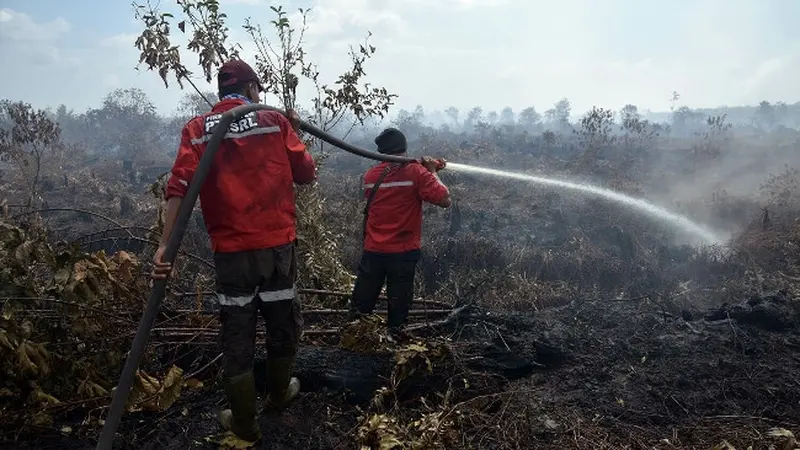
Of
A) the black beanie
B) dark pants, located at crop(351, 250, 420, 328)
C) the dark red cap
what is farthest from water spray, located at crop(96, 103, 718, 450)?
dark pants, located at crop(351, 250, 420, 328)

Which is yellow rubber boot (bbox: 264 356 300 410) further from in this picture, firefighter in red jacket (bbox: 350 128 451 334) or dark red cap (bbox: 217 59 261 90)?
dark red cap (bbox: 217 59 261 90)

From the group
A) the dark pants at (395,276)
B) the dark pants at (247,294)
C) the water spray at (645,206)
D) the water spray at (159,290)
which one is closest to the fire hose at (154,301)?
the water spray at (159,290)

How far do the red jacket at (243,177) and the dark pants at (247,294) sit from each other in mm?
64

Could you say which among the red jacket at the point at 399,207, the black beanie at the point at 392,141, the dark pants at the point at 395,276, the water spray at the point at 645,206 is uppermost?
the black beanie at the point at 392,141

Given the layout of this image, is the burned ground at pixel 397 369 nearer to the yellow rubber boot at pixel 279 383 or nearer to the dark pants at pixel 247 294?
the yellow rubber boot at pixel 279 383

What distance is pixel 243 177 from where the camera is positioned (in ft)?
8.68

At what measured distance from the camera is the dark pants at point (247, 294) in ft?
8.84

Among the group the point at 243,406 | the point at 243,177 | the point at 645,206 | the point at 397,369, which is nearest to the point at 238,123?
the point at 243,177

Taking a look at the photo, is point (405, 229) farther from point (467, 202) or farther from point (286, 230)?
point (467, 202)

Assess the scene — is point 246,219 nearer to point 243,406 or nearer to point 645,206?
point 243,406

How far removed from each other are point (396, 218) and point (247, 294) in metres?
1.49

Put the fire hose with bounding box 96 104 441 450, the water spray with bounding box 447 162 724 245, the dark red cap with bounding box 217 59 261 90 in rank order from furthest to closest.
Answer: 1. the water spray with bounding box 447 162 724 245
2. the dark red cap with bounding box 217 59 261 90
3. the fire hose with bounding box 96 104 441 450

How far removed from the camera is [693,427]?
2.87 meters

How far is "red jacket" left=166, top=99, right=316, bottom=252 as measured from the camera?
8.48 ft
